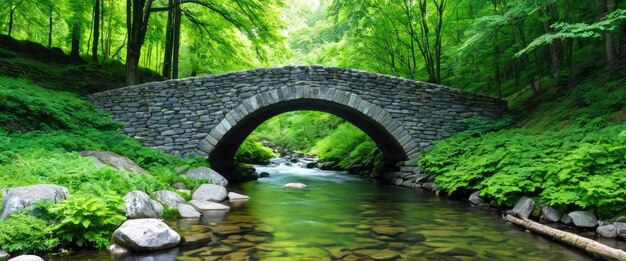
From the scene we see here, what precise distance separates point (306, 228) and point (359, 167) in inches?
442

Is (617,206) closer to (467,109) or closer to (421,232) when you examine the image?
(421,232)

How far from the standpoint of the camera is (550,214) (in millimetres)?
6211

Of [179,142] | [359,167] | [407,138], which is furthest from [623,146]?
[359,167]

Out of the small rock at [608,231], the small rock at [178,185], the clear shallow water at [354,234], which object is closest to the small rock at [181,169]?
the small rock at [178,185]

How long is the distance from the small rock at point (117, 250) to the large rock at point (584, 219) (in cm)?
564

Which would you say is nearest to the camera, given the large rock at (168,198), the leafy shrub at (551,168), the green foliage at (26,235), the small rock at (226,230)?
the green foliage at (26,235)

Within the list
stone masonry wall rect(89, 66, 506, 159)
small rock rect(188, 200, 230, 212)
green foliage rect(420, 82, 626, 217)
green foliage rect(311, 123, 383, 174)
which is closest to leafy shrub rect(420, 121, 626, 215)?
green foliage rect(420, 82, 626, 217)

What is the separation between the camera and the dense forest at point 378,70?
573cm

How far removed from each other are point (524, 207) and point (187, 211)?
5.17 metres

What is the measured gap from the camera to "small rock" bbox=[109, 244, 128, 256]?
4.45 meters

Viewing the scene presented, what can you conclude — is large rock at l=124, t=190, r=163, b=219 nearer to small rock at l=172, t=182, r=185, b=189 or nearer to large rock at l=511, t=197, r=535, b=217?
small rock at l=172, t=182, r=185, b=189

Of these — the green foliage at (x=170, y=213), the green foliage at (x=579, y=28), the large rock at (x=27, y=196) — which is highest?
the green foliage at (x=579, y=28)

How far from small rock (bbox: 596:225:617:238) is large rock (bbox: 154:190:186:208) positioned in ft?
19.2

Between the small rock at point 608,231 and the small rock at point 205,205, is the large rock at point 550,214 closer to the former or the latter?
the small rock at point 608,231
